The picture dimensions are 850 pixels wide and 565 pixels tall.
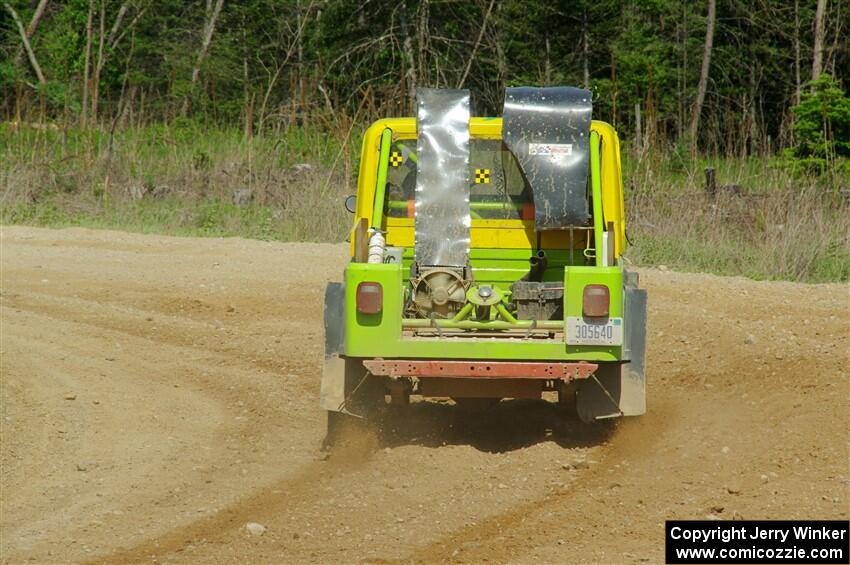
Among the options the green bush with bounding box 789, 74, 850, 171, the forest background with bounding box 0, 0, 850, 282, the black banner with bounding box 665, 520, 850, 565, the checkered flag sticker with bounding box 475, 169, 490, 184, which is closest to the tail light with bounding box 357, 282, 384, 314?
the checkered flag sticker with bounding box 475, 169, 490, 184

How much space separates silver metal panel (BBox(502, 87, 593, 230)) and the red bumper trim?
1.17 m

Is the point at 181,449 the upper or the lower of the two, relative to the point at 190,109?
lower

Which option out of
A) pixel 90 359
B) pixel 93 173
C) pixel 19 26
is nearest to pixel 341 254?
pixel 90 359

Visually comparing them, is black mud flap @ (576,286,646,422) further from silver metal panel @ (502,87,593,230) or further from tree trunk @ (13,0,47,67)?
tree trunk @ (13,0,47,67)

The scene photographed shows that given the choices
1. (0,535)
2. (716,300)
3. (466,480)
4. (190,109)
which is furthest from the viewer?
(190,109)

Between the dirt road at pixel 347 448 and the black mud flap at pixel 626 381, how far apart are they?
25 cm

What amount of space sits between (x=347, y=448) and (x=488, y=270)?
1.49 metres

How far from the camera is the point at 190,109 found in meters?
27.2

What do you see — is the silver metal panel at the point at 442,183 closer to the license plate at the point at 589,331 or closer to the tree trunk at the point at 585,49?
the license plate at the point at 589,331

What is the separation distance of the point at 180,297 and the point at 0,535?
19.3 ft

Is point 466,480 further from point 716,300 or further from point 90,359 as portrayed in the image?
point 716,300

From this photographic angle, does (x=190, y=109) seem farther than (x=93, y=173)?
Yes

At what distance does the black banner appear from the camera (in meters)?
5.29

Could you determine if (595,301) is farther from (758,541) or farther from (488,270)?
(758,541)
